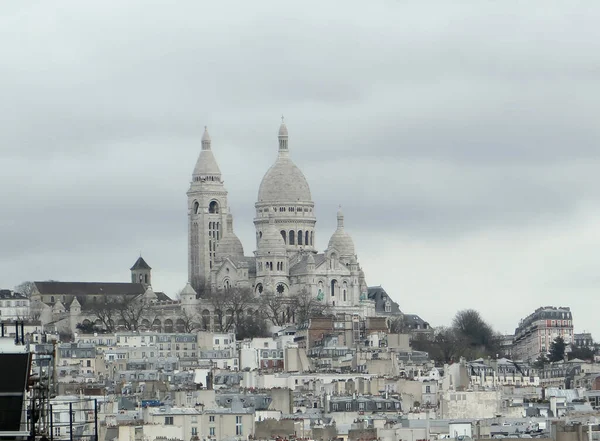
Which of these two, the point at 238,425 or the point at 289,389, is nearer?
the point at 238,425

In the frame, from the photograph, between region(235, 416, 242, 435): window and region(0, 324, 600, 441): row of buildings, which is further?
region(235, 416, 242, 435): window

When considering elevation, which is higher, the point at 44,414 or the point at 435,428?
the point at 435,428

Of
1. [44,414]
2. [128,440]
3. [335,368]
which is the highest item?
[335,368]

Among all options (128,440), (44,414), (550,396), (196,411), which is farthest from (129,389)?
(44,414)

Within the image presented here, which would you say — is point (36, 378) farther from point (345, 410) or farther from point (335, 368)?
point (335, 368)

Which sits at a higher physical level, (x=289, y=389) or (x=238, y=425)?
(x=289, y=389)

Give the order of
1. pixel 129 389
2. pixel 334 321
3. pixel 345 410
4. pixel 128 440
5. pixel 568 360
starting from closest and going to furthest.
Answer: pixel 128 440 → pixel 345 410 → pixel 129 389 → pixel 568 360 → pixel 334 321

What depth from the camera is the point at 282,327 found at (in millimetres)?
192125

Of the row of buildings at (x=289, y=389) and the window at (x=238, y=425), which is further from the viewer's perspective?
the window at (x=238, y=425)

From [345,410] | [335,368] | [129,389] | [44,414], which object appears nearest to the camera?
[44,414]

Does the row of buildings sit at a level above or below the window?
above

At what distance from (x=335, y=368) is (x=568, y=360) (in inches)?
1203

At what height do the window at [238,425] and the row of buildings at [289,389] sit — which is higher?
the row of buildings at [289,389]

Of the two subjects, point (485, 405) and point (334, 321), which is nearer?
point (485, 405)
